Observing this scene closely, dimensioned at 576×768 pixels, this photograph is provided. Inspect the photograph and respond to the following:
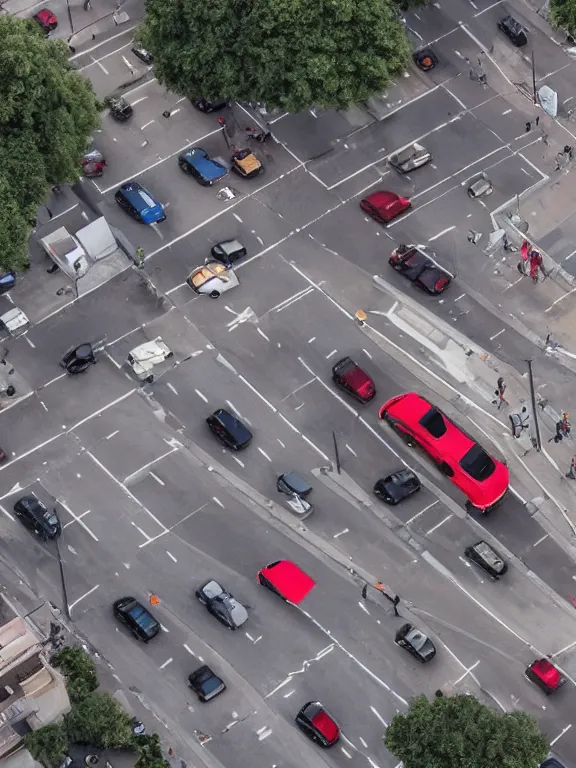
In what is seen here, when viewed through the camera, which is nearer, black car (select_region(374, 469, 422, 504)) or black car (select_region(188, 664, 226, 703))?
black car (select_region(188, 664, 226, 703))

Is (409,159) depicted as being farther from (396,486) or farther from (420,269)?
(396,486)

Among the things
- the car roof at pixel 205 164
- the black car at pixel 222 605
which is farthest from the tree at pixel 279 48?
the black car at pixel 222 605

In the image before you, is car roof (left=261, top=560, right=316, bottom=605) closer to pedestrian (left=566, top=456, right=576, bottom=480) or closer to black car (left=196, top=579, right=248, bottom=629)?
black car (left=196, top=579, right=248, bottom=629)

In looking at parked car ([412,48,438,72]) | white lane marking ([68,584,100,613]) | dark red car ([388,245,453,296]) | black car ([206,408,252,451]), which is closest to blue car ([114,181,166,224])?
dark red car ([388,245,453,296])

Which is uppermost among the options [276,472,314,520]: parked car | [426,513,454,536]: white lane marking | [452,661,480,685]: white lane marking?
[276,472,314,520]: parked car

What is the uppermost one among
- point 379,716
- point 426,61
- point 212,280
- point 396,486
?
point 426,61

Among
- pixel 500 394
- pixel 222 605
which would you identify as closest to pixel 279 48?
pixel 500 394
